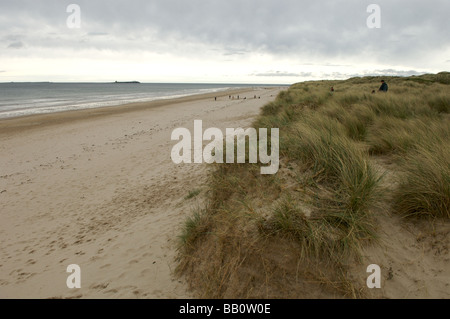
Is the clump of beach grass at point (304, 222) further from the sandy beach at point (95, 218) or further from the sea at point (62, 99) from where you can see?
the sea at point (62, 99)

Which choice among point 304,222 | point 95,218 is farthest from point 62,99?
point 304,222

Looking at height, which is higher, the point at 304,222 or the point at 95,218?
the point at 304,222

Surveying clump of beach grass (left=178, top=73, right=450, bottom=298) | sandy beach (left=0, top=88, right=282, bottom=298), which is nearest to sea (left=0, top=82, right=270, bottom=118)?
sandy beach (left=0, top=88, right=282, bottom=298)

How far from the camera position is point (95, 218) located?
5.34 metres

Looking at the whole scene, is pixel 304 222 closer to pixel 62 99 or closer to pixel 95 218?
pixel 95 218

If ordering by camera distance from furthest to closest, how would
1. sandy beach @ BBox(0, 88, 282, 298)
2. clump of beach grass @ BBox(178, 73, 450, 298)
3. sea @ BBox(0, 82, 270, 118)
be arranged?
sea @ BBox(0, 82, 270, 118)
sandy beach @ BBox(0, 88, 282, 298)
clump of beach grass @ BBox(178, 73, 450, 298)

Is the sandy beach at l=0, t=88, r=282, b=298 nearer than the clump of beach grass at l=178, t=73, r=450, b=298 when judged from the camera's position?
No

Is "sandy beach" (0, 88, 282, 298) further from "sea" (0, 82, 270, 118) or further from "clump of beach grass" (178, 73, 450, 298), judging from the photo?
"sea" (0, 82, 270, 118)

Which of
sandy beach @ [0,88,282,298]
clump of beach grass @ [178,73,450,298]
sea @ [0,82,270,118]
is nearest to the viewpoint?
clump of beach grass @ [178,73,450,298]

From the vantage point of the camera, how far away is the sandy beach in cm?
338

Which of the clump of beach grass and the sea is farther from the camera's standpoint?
the sea

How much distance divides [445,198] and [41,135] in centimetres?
1717

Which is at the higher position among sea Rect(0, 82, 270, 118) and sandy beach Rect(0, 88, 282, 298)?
sea Rect(0, 82, 270, 118)

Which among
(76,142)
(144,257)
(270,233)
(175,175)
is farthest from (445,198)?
(76,142)
